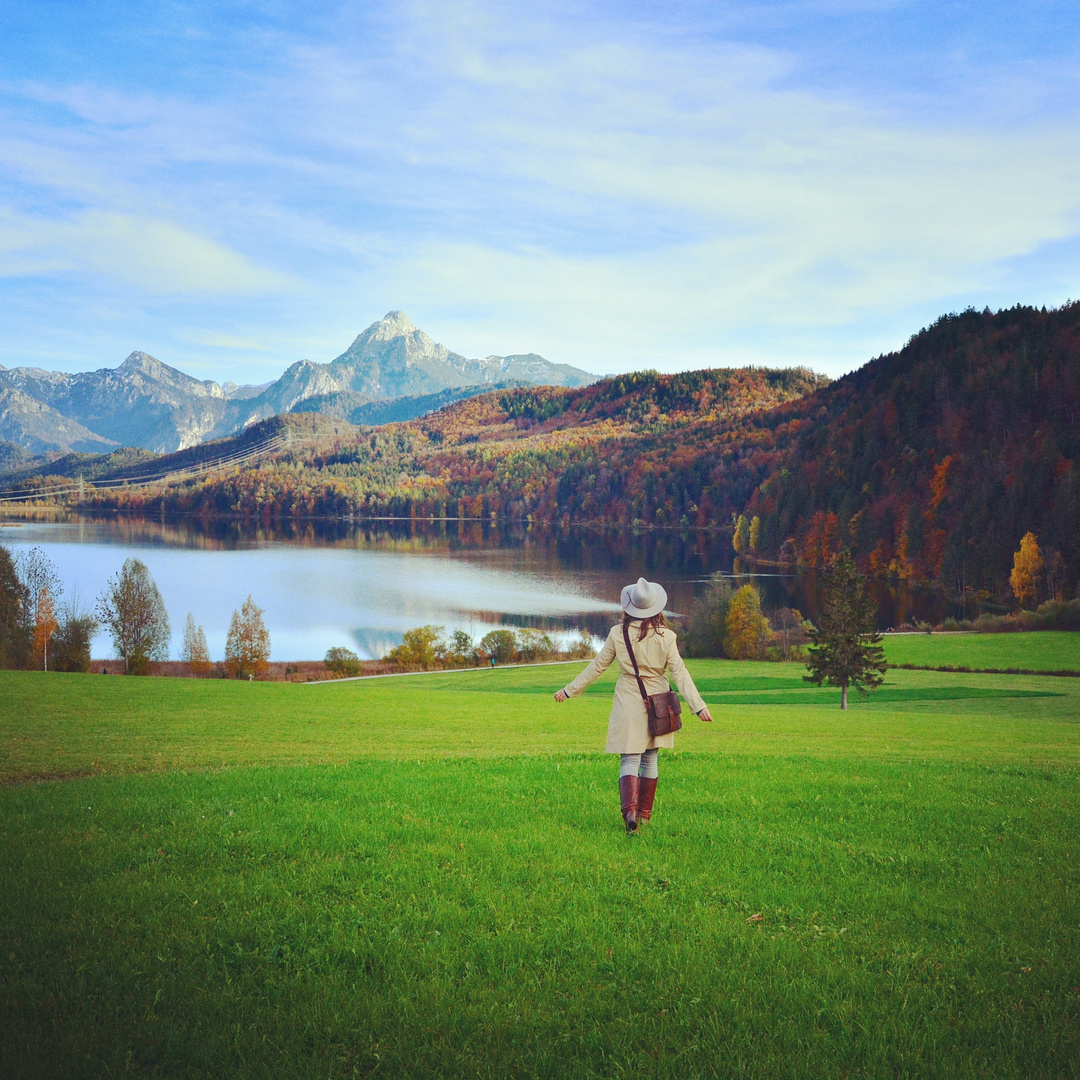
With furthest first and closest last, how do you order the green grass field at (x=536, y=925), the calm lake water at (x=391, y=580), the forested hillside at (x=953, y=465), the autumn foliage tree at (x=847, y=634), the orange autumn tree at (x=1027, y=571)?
the forested hillside at (x=953, y=465), the orange autumn tree at (x=1027, y=571), the calm lake water at (x=391, y=580), the autumn foliage tree at (x=847, y=634), the green grass field at (x=536, y=925)

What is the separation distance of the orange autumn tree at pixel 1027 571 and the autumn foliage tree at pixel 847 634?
5959cm

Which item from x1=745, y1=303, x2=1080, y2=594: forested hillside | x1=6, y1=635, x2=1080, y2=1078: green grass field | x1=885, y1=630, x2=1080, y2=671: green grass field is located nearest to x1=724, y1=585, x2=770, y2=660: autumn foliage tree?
x1=885, y1=630, x2=1080, y2=671: green grass field

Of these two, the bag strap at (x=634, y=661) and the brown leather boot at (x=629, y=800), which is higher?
the bag strap at (x=634, y=661)

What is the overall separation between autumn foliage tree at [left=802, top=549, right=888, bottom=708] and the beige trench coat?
94.6ft

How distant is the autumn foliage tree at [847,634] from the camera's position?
34562mm

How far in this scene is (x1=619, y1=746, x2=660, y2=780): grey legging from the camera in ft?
25.7

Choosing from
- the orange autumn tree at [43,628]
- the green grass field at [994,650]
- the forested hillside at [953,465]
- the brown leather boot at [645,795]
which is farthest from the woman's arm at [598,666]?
the forested hillside at [953,465]

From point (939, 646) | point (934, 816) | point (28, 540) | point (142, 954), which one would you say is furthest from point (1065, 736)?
point (28, 540)

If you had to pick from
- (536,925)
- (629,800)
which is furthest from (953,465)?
(536,925)

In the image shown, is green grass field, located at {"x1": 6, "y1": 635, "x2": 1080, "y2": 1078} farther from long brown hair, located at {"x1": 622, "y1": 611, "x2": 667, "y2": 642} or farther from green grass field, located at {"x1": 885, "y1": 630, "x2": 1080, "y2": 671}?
green grass field, located at {"x1": 885, "y1": 630, "x2": 1080, "y2": 671}

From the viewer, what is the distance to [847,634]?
34531 millimetres

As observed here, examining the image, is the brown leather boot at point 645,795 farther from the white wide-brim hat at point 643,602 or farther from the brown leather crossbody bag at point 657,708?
the white wide-brim hat at point 643,602

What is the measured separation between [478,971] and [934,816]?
6.02 meters

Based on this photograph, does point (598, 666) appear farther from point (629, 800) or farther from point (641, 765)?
point (629, 800)
